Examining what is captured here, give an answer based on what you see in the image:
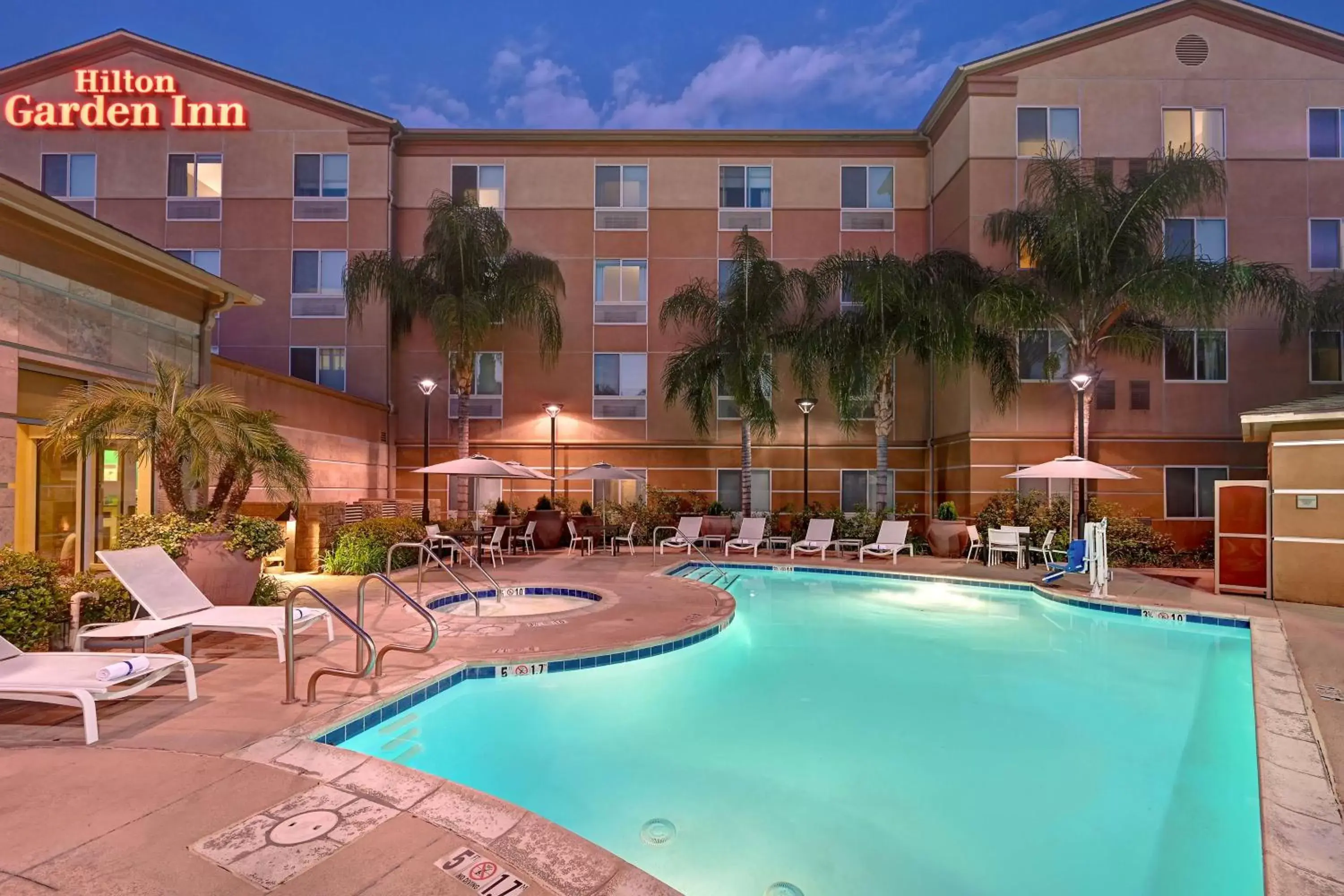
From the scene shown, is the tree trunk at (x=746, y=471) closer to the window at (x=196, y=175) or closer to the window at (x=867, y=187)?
the window at (x=867, y=187)

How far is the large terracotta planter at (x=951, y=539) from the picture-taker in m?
14.8

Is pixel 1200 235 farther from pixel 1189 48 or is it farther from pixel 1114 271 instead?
pixel 1114 271

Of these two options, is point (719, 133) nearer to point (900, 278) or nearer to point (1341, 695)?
point (900, 278)

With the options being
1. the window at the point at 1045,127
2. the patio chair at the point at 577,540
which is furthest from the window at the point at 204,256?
the window at the point at 1045,127

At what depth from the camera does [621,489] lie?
20203mm

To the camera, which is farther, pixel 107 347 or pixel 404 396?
pixel 404 396

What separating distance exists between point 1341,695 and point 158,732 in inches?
317

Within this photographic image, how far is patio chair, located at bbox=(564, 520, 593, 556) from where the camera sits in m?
15.2

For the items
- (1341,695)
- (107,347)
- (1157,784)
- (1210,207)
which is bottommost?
(1157,784)

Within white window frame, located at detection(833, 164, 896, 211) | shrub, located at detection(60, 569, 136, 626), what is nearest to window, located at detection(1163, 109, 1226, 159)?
white window frame, located at detection(833, 164, 896, 211)

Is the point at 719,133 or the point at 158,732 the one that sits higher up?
the point at 719,133

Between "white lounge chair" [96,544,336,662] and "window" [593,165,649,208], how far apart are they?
16.2 meters

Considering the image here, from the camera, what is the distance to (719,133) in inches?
760

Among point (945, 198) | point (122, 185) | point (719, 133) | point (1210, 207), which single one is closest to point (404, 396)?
point (122, 185)
